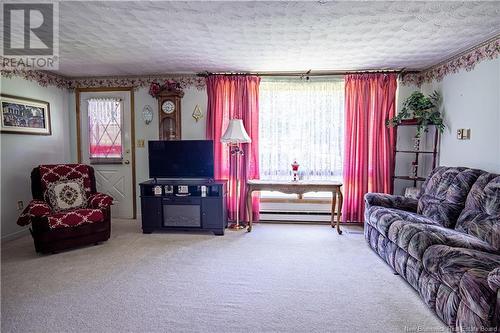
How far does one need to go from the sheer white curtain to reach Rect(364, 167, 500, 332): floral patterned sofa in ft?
3.48

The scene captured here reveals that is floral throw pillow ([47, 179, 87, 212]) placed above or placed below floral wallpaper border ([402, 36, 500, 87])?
below

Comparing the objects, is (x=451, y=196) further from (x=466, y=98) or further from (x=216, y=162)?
(x=216, y=162)

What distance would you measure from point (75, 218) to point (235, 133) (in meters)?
2.16

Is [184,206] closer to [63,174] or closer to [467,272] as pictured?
[63,174]

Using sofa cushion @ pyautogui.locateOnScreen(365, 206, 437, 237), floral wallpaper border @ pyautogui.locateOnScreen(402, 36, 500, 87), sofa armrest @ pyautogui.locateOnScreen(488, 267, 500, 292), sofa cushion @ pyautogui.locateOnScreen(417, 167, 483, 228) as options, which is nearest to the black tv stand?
sofa cushion @ pyautogui.locateOnScreen(365, 206, 437, 237)

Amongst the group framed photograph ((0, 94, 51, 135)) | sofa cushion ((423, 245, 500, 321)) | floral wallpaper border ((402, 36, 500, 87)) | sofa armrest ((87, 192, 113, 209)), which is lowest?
sofa cushion ((423, 245, 500, 321))

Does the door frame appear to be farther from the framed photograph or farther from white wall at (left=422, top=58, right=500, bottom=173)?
white wall at (left=422, top=58, right=500, bottom=173)

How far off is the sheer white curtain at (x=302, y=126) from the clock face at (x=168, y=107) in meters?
1.34

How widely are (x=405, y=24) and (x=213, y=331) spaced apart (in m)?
2.89

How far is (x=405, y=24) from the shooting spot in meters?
2.55

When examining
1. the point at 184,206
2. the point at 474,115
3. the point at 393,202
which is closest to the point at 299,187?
the point at 393,202

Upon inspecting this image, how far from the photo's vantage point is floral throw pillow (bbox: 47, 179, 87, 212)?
139 inches

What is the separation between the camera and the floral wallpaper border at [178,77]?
3.25 metres

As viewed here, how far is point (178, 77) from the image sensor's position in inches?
176
